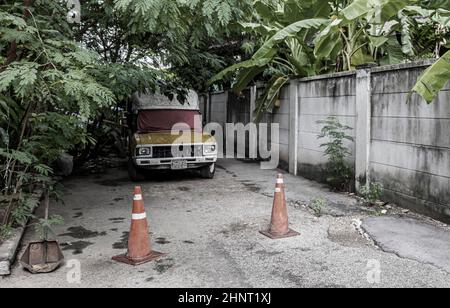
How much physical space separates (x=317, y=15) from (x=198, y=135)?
3.57 meters

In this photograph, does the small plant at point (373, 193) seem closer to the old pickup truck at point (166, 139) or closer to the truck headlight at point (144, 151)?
the old pickup truck at point (166, 139)

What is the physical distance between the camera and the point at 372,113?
7.23 meters

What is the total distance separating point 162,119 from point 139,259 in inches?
227

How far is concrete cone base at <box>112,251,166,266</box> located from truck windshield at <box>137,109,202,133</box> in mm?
5252

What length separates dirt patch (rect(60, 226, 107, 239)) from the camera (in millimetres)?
5418

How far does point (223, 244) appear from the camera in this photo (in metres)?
5.03

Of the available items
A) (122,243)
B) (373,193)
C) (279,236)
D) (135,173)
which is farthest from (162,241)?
(135,173)

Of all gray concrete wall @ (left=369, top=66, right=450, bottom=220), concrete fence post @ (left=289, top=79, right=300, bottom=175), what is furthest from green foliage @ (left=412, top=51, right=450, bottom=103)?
concrete fence post @ (left=289, top=79, right=300, bottom=175)

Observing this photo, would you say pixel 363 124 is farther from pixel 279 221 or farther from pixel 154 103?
A: pixel 154 103

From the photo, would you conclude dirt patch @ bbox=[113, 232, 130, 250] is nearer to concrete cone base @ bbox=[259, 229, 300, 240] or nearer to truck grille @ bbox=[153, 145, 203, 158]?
concrete cone base @ bbox=[259, 229, 300, 240]

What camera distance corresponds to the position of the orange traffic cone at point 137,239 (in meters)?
4.45

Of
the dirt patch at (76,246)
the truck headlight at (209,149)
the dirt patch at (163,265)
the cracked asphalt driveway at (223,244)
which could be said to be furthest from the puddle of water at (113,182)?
the dirt patch at (163,265)

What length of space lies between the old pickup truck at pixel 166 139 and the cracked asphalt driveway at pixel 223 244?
72 centimetres

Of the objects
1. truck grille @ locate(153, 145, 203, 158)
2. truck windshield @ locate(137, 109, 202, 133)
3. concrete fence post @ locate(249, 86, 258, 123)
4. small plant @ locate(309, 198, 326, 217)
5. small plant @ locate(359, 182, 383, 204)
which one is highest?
concrete fence post @ locate(249, 86, 258, 123)
